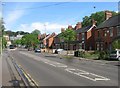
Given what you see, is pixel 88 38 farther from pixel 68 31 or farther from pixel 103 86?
pixel 103 86

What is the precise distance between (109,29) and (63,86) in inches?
2060

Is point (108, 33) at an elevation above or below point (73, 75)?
above

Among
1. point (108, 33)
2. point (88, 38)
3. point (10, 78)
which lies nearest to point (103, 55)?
point (108, 33)

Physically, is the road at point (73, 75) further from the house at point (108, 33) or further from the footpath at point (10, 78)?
the house at point (108, 33)

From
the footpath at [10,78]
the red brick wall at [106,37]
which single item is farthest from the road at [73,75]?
the red brick wall at [106,37]

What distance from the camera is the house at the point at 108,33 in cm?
6194

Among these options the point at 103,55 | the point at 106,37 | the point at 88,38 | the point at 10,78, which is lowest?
the point at 10,78

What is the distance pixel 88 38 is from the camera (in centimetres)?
8038

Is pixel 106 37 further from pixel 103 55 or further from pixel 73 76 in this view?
pixel 73 76

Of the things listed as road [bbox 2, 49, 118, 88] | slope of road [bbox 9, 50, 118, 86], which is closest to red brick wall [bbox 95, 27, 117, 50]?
road [bbox 2, 49, 118, 88]

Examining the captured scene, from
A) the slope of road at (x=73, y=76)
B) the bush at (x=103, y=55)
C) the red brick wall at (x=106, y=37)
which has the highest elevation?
the red brick wall at (x=106, y=37)

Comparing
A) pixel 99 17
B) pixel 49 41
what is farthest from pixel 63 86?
pixel 49 41

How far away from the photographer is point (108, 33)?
214ft

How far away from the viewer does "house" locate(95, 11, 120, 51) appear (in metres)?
61.9
